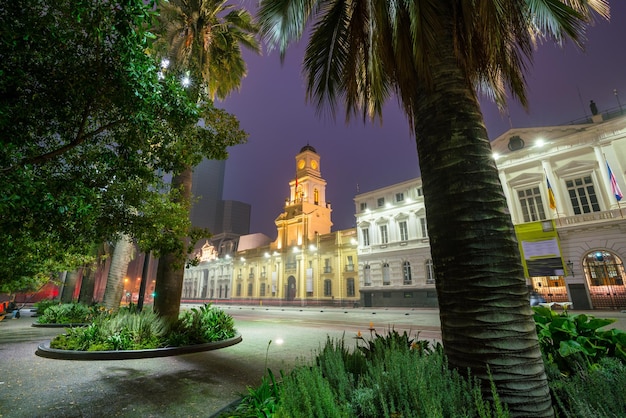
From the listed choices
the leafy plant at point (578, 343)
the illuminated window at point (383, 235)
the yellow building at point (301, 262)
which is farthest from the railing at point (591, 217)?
the leafy plant at point (578, 343)

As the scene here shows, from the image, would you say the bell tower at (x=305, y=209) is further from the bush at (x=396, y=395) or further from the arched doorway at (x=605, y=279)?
the bush at (x=396, y=395)

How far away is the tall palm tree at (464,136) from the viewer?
254cm

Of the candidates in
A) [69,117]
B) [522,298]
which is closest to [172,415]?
[522,298]

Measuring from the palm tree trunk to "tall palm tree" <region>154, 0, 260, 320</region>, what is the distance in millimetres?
6482

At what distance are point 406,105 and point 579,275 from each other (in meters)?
26.7

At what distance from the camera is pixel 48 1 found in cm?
415

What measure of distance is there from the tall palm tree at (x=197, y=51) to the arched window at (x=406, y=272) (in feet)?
86.5

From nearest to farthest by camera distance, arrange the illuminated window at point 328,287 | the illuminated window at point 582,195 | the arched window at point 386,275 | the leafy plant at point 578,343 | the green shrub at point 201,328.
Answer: the leafy plant at point 578,343, the green shrub at point 201,328, the illuminated window at point 582,195, the arched window at point 386,275, the illuminated window at point 328,287

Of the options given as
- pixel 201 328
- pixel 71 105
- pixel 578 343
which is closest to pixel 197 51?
pixel 71 105

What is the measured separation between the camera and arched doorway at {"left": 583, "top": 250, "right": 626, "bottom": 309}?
21047mm

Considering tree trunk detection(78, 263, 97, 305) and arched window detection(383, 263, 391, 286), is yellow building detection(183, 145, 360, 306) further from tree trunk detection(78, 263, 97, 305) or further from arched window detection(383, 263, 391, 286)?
tree trunk detection(78, 263, 97, 305)

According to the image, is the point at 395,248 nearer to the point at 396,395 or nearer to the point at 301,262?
the point at 301,262

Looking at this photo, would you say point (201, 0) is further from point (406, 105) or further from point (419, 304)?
point (419, 304)

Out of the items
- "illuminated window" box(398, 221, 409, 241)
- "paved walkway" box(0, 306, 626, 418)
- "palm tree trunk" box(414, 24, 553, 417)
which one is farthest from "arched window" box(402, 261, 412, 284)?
"palm tree trunk" box(414, 24, 553, 417)
